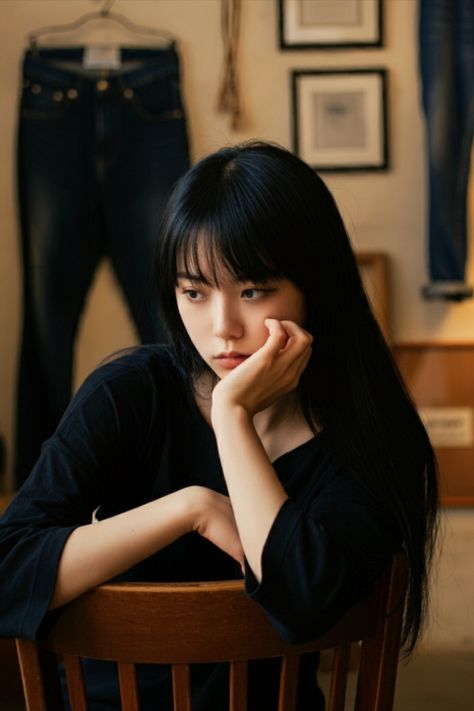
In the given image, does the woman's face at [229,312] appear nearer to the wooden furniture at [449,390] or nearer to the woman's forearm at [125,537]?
the woman's forearm at [125,537]

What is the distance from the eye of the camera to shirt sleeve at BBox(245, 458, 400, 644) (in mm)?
960

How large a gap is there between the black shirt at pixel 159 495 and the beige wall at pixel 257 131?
222 cm

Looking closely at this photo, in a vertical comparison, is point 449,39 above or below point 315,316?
above

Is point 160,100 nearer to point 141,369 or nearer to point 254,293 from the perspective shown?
point 141,369

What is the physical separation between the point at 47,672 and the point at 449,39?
2.84 m

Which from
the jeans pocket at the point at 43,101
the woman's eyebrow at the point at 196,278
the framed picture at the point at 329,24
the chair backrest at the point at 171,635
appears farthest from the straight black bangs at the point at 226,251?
the framed picture at the point at 329,24

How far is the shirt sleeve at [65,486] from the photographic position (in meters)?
1.04

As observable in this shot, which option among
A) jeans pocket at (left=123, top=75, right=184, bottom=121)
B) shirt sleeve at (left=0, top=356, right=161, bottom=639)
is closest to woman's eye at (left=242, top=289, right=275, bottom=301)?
shirt sleeve at (left=0, top=356, right=161, bottom=639)

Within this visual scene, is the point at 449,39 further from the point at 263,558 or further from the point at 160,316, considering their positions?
the point at 263,558

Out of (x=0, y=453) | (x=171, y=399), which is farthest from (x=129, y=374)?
(x=0, y=453)

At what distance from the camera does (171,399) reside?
4.47 ft

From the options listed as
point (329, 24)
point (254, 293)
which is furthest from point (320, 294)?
point (329, 24)

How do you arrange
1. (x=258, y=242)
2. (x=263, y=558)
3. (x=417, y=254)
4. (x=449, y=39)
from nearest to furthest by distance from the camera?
(x=263, y=558) → (x=258, y=242) → (x=449, y=39) → (x=417, y=254)

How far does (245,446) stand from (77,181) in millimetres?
2487
